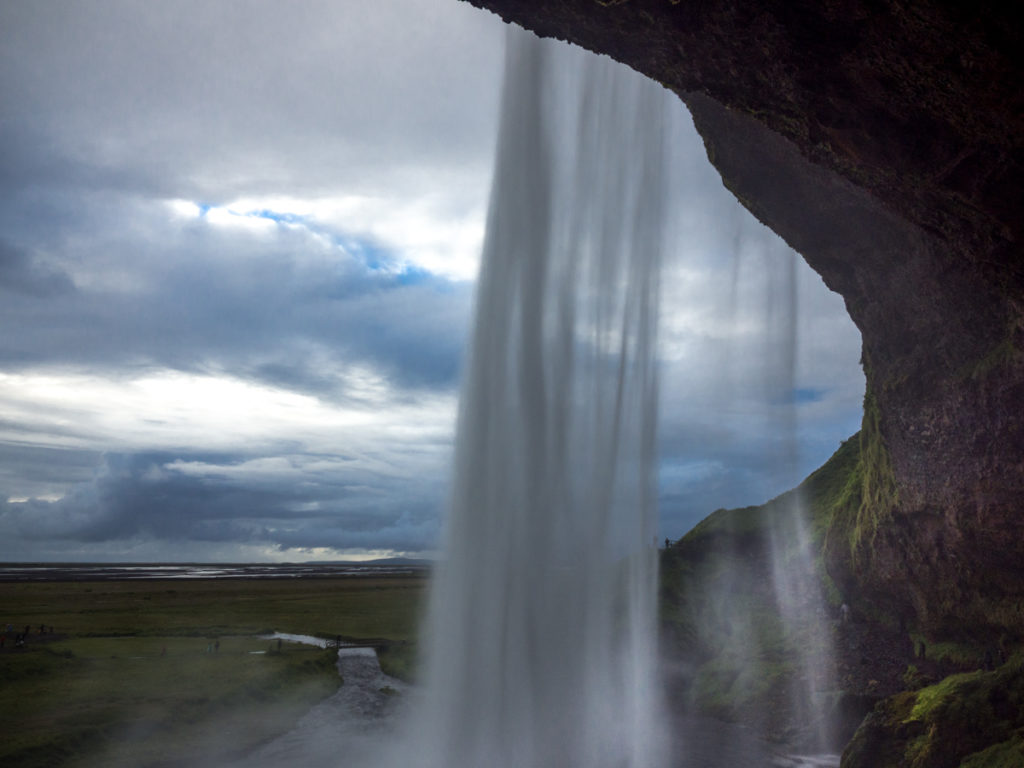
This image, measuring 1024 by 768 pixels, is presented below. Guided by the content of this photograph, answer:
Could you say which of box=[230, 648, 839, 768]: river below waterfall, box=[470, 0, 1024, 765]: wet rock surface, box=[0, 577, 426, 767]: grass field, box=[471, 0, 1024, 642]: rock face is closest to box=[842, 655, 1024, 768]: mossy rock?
box=[230, 648, 839, 768]: river below waterfall

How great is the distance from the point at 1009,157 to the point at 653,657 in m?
31.5

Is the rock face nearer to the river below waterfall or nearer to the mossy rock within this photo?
the mossy rock

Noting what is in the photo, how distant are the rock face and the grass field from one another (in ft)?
97.8

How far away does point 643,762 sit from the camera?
2319 centimetres

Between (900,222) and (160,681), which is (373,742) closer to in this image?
(160,681)

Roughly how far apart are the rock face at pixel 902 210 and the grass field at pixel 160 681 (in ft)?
97.8

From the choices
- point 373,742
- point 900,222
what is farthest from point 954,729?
point 373,742

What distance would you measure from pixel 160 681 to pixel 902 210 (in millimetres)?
42122

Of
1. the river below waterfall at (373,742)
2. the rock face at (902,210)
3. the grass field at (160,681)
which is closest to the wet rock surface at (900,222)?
the rock face at (902,210)

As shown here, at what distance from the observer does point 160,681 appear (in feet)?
114

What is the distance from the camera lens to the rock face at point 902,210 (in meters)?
13.2

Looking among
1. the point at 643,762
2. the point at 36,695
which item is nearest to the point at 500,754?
the point at 643,762

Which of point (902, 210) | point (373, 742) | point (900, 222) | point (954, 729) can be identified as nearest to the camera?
point (902, 210)

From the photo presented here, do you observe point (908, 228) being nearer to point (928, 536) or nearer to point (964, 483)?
point (964, 483)
